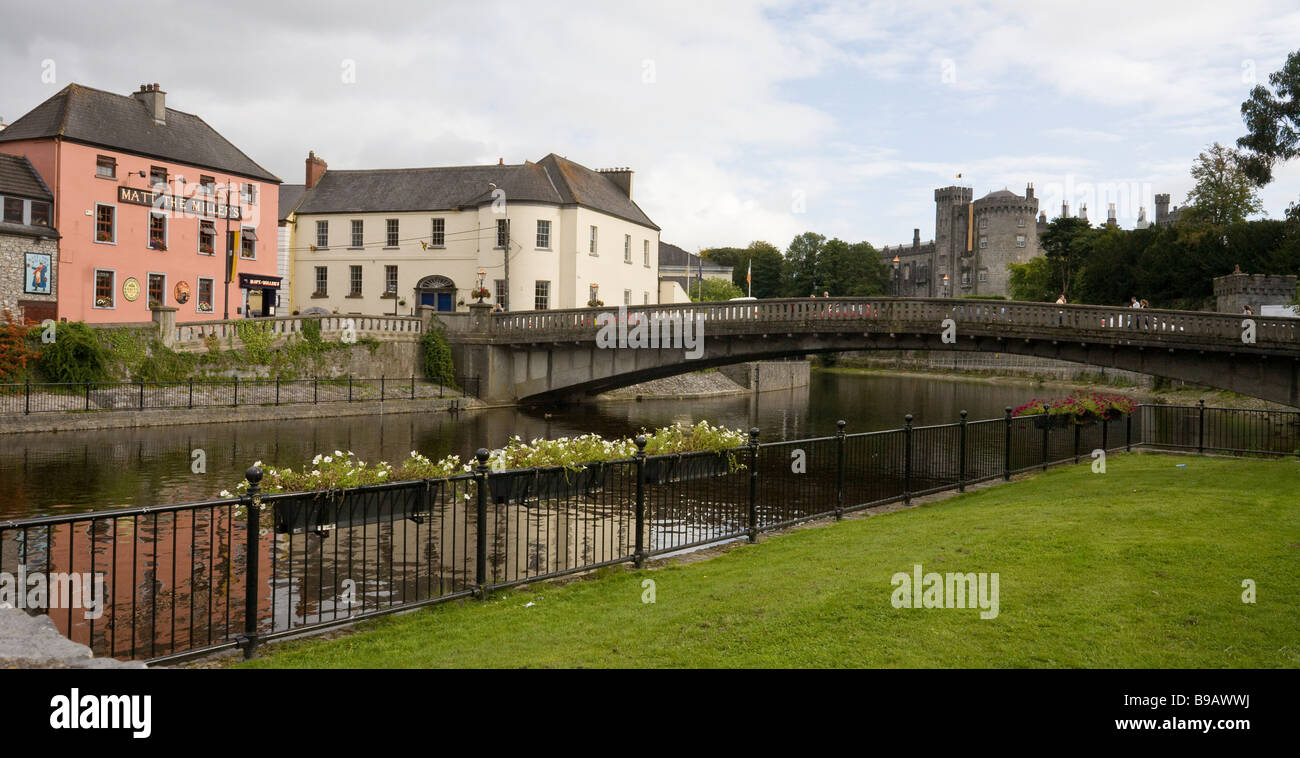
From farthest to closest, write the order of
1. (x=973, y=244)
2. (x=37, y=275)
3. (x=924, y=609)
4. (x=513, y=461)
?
(x=973, y=244) < (x=37, y=275) < (x=513, y=461) < (x=924, y=609)

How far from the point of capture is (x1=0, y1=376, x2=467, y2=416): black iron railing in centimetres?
2819

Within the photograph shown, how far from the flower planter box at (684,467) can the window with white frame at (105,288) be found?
122ft

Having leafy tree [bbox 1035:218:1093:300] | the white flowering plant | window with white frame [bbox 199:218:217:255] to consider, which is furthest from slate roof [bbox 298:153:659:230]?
leafy tree [bbox 1035:218:1093:300]

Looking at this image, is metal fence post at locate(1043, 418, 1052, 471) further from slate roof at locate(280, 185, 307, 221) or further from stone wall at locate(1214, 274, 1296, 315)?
slate roof at locate(280, 185, 307, 221)

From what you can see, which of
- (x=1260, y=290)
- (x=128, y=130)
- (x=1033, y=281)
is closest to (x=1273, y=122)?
(x=1260, y=290)

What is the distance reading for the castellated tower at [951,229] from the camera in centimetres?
12888

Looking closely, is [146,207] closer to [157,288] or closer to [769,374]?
[157,288]

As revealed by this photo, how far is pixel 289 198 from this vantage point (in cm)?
5838

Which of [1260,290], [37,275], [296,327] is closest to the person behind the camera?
[37,275]

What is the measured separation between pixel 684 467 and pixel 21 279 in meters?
35.9

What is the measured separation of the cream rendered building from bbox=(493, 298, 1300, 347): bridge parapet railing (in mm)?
10481

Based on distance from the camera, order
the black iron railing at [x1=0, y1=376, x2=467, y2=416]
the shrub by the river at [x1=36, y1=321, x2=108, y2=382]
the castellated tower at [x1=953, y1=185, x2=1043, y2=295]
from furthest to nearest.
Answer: the castellated tower at [x1=953, y1=185, x2=1043, y2=295]
the shrub by the river at [x1=36, y1=321, x2=108, y2=382]
the black iron railing at [x1=0, y1=376, x2=467, y2=416]

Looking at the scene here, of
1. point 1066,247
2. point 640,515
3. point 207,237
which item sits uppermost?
point 1066,247

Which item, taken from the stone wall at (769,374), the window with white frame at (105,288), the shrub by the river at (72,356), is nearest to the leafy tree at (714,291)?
the stone wall at (769,374)
